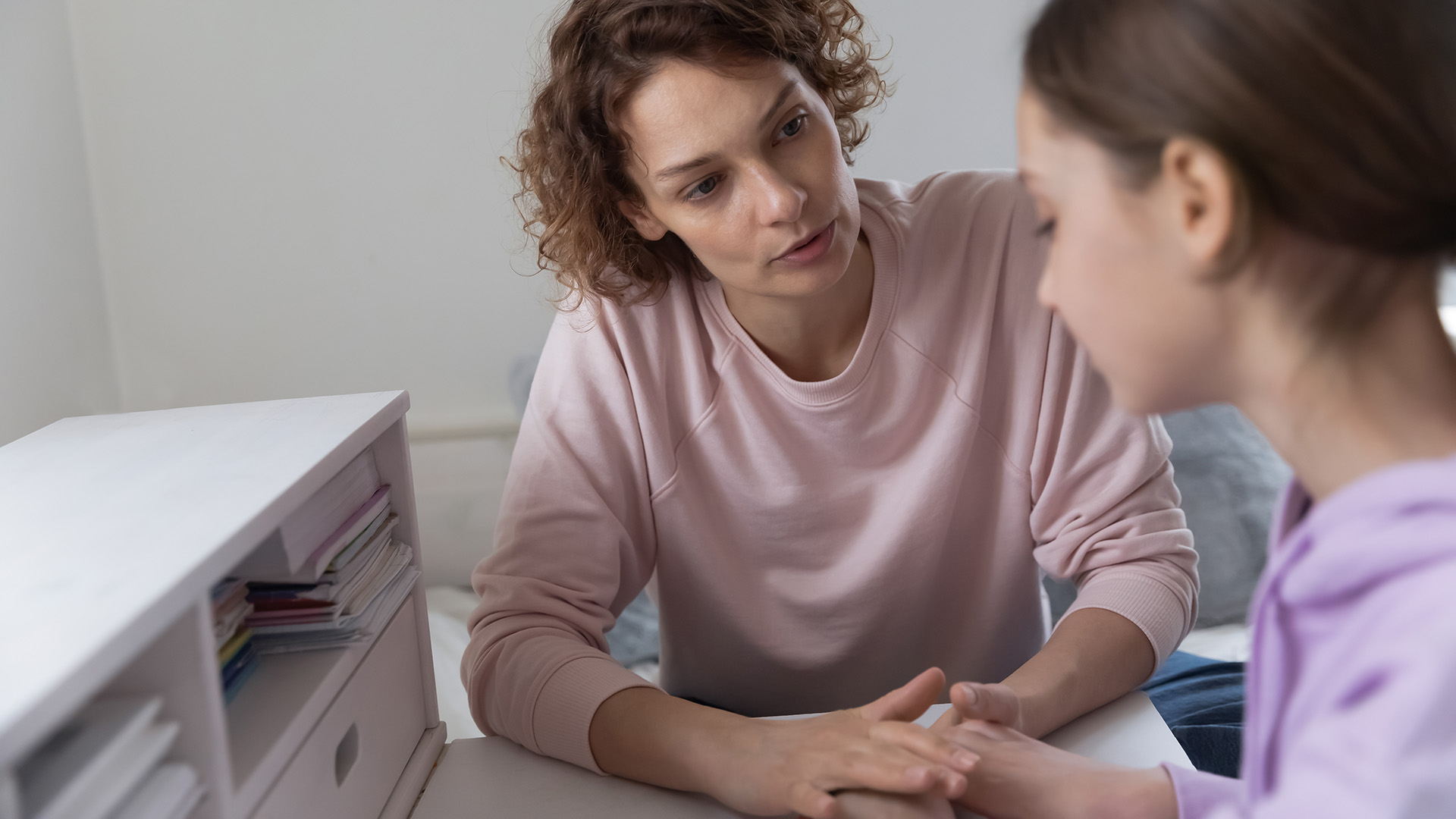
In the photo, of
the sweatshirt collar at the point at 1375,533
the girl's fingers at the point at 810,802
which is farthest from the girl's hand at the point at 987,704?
the sweatshirt collar at the point at 1375,533

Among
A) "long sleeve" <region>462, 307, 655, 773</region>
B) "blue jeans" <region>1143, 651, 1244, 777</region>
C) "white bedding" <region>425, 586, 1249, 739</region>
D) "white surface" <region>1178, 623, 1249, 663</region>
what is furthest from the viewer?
"white surface" <region>1178, 623, 1249, 663</region>

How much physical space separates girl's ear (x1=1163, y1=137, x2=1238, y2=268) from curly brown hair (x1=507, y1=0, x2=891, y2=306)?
57 cm

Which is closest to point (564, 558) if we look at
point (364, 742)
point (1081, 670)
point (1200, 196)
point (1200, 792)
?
point (364, 742)

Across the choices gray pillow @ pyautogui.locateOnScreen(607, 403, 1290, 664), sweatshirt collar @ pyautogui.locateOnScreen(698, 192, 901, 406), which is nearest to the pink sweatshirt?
sweatshirt collar @ pyautogui.locateOnScreen(698, 192, 901, 406)

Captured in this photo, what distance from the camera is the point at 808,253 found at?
1.05 m

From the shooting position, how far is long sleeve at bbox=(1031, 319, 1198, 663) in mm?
1040

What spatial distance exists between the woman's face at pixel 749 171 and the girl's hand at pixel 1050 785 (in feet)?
1.54

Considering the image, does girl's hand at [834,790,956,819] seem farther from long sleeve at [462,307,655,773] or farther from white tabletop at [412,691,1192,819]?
long sleeve at [462,307,655,773]

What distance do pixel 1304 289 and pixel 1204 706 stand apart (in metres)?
0.77

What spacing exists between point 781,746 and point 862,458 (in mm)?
409

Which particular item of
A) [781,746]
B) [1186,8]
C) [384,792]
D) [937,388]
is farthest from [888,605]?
[1186,8]

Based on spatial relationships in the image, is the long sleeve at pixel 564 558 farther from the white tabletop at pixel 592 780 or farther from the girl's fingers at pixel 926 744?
the girl's fingers at pixel 926 744

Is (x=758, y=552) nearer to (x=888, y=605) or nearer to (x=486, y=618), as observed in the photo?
(x=888, y=605)

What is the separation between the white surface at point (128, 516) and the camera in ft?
1.57
